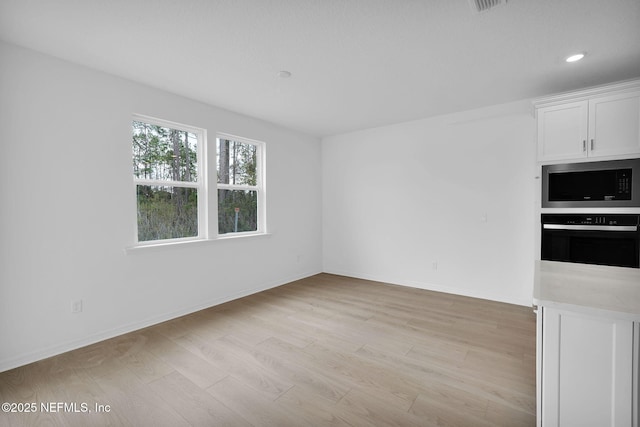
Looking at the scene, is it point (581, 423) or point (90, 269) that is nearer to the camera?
point (581, 423)

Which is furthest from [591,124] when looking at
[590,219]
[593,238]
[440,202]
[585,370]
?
[585,370]

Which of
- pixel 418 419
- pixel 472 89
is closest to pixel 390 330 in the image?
pixel 418 419

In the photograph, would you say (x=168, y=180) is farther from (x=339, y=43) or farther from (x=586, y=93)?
(x=586, y=93)

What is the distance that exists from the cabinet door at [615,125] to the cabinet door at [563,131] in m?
0.07

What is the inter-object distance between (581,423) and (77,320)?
141 inches

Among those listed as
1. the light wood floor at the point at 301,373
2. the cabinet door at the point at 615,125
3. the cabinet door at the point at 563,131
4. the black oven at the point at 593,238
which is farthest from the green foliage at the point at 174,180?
the cabinet door at the point at 615,125

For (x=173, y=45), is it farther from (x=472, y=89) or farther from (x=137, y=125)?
(x=472, y=89)

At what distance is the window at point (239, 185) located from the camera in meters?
3.96

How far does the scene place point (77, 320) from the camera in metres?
2.62

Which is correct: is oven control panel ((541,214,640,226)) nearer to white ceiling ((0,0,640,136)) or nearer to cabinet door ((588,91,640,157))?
cabinet door ((588,91,640,157))

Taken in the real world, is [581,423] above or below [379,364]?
above

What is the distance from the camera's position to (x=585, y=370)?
1194mm

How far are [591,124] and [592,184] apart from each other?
1.96 feet

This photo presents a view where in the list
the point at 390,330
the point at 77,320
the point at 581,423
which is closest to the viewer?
the point at 581,423
